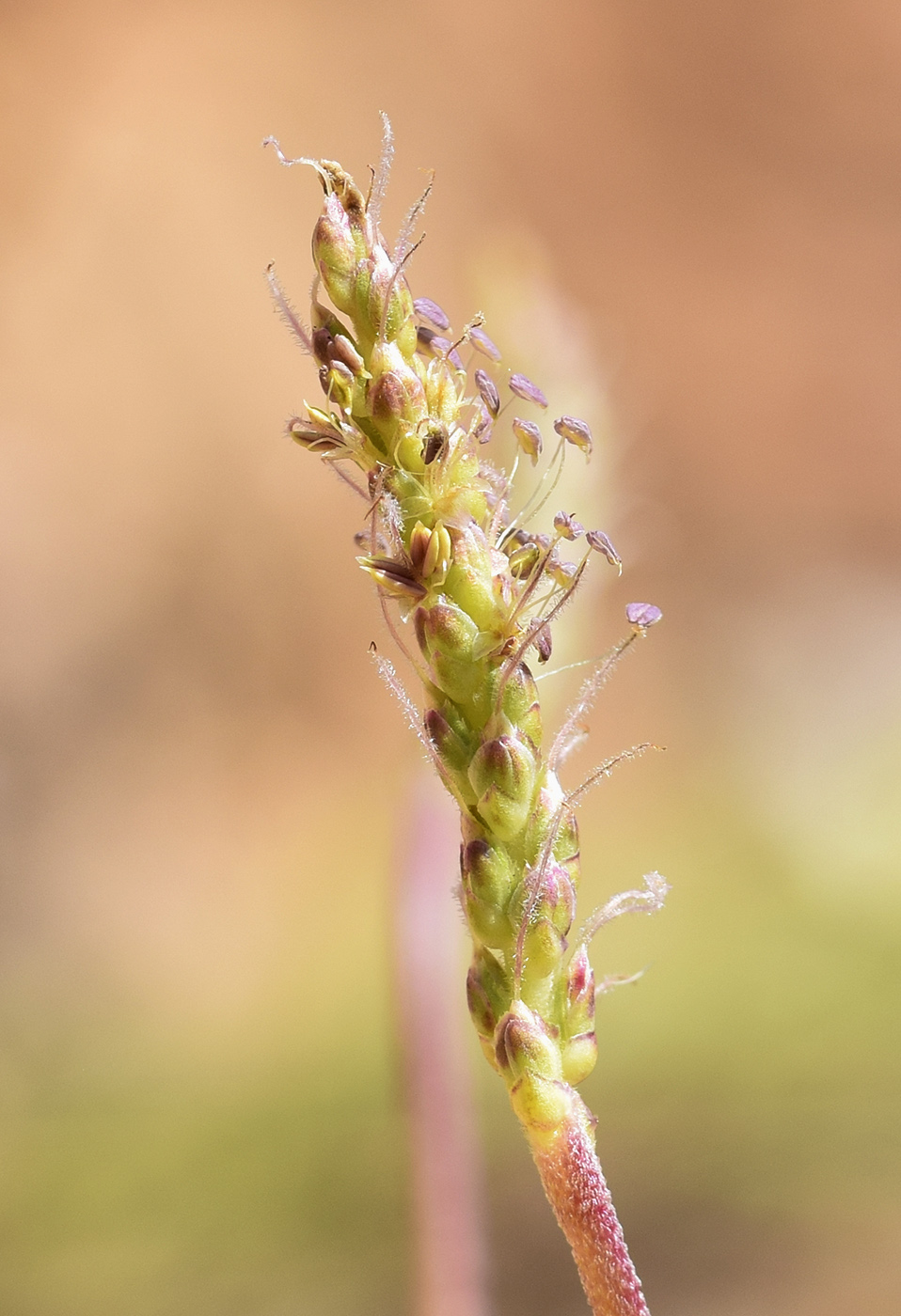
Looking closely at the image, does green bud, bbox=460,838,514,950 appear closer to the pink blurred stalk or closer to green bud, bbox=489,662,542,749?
green bud, bbox=489,662,542,749

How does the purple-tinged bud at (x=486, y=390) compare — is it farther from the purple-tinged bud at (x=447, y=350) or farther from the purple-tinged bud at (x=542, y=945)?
the purple-tinged bud at (x=542, y=945)

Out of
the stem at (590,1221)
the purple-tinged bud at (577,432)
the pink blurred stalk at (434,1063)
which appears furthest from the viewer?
the pink blurred stalk at (434,1063)

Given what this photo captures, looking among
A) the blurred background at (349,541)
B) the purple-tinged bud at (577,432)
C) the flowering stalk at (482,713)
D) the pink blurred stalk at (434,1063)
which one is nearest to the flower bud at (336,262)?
the flowering stalk at (482,713)

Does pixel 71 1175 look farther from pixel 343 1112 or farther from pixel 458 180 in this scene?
pixel 458 180

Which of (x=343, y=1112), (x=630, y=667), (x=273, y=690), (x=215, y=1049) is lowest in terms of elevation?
(x=343, y=1112)

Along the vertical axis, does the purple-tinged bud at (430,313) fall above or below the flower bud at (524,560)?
above

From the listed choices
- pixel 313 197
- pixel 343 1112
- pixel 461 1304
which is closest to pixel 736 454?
pixel 313 197
